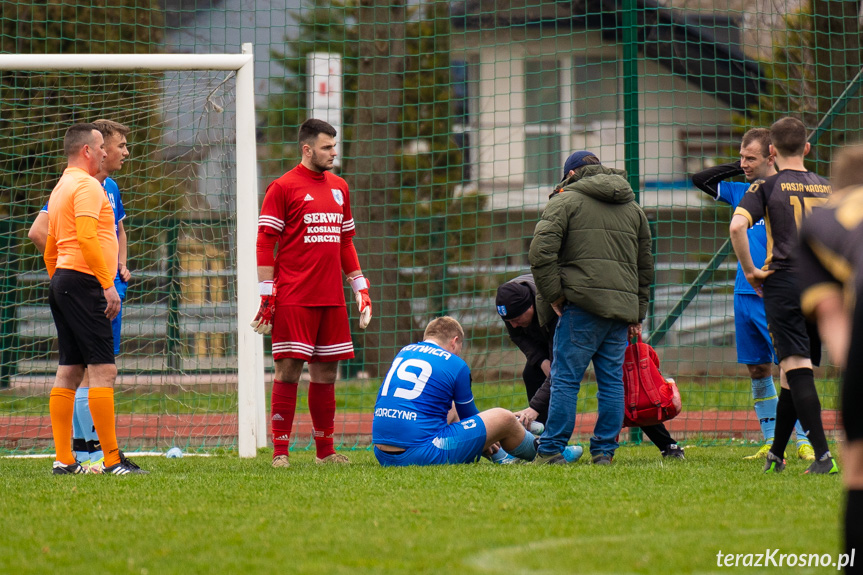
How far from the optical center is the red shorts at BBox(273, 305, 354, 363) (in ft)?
20.0

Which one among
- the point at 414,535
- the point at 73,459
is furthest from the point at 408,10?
the point at 414,535

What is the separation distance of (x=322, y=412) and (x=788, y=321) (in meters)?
3.08

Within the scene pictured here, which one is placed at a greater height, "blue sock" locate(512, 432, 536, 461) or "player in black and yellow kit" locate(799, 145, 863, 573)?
"player in black and yellow kit" locate(799, 145, 863, 573)

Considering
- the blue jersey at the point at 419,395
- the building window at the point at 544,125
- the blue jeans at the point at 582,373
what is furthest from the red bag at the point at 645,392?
the building window at the point at 544,125

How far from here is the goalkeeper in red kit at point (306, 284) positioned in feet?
20.1

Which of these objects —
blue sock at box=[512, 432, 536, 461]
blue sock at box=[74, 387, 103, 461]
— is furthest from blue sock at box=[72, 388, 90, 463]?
blue sock at box=[512, 432, 536, 461]

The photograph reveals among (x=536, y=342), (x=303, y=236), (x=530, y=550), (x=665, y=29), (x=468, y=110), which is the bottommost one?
(x=530, y=550)

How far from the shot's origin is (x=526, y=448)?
242 inches

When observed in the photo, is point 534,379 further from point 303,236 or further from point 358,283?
point 303,236

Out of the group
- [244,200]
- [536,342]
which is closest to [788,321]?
[536,342]

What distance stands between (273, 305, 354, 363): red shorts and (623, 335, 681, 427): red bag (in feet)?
6.24

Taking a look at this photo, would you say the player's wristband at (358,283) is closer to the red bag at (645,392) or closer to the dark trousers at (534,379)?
the dark trousers at (534,379)

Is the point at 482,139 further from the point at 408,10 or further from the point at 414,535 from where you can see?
the point at 414,535

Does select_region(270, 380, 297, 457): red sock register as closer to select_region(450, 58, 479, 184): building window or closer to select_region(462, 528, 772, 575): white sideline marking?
select_region(462, 528, 772, 575): white sideline marking
